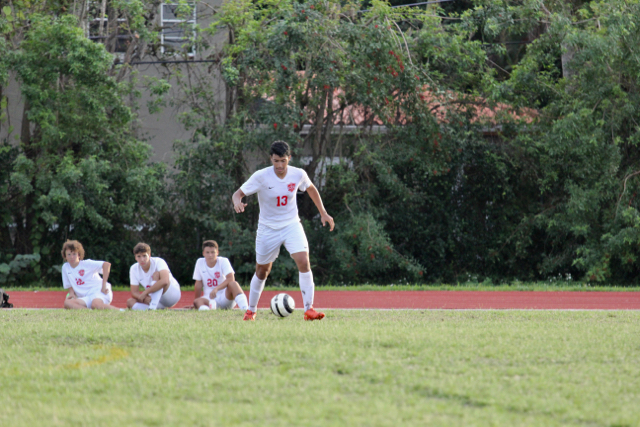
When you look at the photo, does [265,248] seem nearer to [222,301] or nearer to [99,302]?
[222,301]

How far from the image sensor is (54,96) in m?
14.4

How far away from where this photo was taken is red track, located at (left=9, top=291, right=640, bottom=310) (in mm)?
10906

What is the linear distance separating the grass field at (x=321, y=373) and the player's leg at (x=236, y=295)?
200 centimetres

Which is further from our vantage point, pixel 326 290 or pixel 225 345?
pixel 326 290

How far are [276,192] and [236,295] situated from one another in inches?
85.3

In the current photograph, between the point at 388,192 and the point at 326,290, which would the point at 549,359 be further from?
the point at 388,192

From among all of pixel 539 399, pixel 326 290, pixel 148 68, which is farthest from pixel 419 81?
pixel 539 399

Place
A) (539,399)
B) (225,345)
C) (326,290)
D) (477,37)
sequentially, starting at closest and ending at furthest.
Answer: (539,399) < (225,345) < (326,290) < (477,37)

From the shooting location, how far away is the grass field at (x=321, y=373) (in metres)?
3.80

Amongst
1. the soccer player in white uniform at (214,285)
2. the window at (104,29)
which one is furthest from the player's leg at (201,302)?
the window at (104,29)

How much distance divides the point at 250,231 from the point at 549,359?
10711 millimetres

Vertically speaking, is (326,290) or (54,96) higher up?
(54,96)

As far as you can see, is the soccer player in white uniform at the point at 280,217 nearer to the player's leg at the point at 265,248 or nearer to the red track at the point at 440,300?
the player's leg at the point at 265,248

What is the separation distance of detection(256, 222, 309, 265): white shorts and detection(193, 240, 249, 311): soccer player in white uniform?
5.22ft
